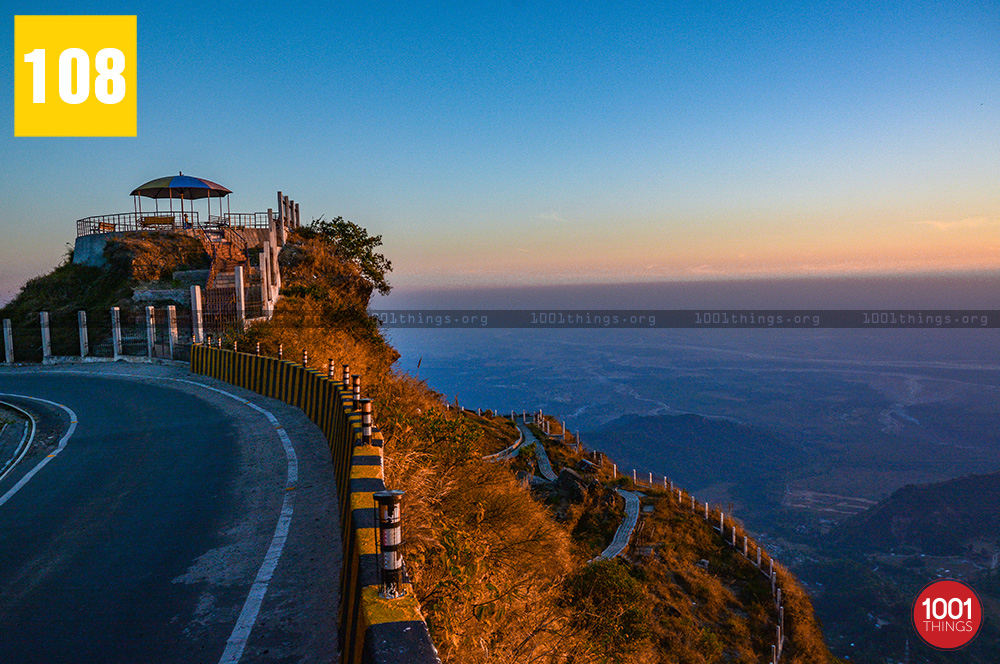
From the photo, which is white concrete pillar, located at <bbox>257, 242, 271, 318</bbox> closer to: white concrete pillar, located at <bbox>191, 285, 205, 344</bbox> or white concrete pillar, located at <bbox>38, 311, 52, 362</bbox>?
white concrete pillar, located at <bbox>191, 285, 205, 344</bbox>

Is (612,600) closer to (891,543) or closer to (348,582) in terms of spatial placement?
(348,582)

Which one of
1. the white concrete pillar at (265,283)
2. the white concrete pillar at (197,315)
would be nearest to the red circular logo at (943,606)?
the white concrete pillar at (197,315)

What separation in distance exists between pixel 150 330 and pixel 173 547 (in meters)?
21.3

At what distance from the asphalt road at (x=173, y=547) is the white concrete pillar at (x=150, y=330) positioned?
43.3 feet

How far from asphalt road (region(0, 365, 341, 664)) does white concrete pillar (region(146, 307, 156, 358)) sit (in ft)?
43.3

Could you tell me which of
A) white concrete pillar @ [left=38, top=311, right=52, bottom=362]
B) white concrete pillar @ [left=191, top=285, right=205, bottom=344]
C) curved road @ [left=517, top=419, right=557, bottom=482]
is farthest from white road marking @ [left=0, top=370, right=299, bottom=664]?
curved road @ [left=517, top=419, right=557, bottom=482]

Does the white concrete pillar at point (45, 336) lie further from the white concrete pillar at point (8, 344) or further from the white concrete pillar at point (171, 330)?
the white concrete pillar at point (171, 330)

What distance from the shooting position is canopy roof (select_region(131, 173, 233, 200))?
33.8m

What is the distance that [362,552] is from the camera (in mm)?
3984

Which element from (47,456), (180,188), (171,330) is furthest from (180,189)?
(47,456)

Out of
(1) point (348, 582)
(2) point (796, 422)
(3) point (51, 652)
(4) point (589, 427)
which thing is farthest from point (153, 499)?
(2) point (796, 422)

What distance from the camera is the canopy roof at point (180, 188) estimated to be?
33.8m

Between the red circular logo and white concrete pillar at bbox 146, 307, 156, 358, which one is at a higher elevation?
white concrete pillar at bbox 146, 307, 156, 358

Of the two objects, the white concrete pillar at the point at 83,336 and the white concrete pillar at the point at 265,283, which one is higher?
the white concrete pillar at the point at 265,283
